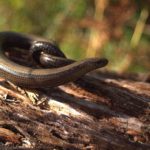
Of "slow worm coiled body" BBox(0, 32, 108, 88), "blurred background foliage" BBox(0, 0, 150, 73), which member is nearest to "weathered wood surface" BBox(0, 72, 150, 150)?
"slow worm coiled body" BBox(0, 32, 108, 88)

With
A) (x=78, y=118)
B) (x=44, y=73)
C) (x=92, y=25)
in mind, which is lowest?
(x=78, y=118)

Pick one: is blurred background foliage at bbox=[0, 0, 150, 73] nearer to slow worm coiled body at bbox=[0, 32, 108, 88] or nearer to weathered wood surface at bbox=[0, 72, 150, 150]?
weathered wood surface at bbox=[0, 72, 150, 150]

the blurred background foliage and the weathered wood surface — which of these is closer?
the weathered wood surface

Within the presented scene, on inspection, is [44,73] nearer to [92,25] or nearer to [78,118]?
[78,118]

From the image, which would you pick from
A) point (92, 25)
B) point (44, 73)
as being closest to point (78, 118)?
point (44, 73)

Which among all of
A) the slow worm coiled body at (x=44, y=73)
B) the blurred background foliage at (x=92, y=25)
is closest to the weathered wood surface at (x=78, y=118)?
the slow worm coiled body at (x=44, y=73)
